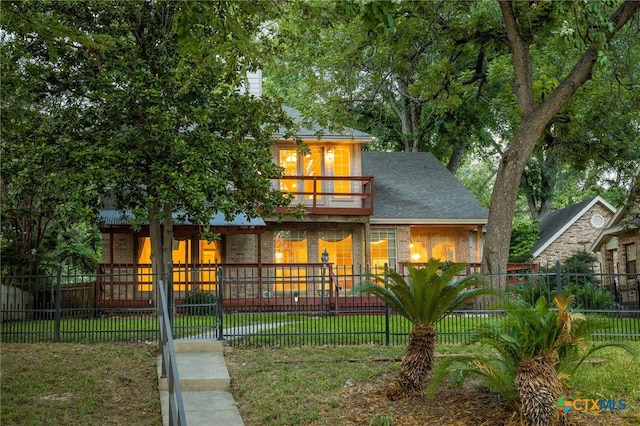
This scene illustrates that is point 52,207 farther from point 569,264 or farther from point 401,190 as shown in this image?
point 569,264

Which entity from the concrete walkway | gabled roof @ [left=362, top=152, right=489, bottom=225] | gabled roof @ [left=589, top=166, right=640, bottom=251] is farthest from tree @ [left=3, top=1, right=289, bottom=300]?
gabled roof @ [left=589, top=166, right=640, bottom=251]

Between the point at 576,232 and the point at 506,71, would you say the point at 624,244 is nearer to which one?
the point at 576,232

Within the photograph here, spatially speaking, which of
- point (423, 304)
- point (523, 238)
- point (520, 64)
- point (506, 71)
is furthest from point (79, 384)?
point (523, 238)

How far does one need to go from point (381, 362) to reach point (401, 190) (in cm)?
1624

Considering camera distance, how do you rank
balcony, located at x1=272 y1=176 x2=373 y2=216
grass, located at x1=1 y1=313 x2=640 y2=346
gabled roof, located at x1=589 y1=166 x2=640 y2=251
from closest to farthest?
1. grass, located at x1=1 y1=313 x2=640 y2=346
2. gabled roof, located at x1=589 y1=166 x2=640 y2=251
3. balcony, located at x1=272 y1=176 x2=373 y2=216

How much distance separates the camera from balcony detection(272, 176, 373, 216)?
24.4 meters

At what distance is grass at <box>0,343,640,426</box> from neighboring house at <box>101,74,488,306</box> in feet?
35.7

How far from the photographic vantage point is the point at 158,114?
53.9ft

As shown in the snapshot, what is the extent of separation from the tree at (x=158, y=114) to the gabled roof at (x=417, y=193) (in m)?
8.15

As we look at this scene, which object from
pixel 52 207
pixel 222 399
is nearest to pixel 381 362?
pixel 222 399

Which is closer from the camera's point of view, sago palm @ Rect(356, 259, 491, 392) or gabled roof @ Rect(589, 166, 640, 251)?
sago palm @ Rect(356, 259, 491, 392)

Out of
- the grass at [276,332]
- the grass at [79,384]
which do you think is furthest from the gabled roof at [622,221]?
the grass at [79,384]

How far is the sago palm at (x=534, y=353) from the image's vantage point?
334 inches

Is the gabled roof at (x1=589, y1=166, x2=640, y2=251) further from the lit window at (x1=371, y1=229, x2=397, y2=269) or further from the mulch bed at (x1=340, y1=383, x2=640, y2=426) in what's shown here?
the mulch bed at (x1=340, y1=383, x2=640, y2=426)
